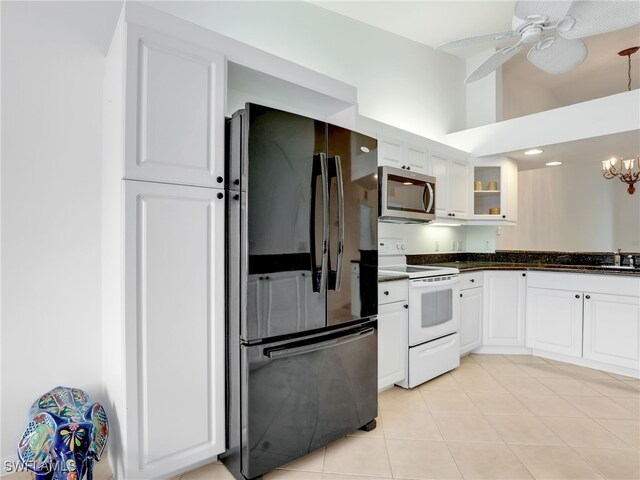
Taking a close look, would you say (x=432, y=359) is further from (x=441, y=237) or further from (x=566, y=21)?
(x=566, y=21)

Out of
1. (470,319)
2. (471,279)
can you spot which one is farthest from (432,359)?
(471,279)

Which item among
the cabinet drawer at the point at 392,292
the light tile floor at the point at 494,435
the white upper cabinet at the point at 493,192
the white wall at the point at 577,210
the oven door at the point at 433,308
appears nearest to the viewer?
the light tile floor at the point at 494,435

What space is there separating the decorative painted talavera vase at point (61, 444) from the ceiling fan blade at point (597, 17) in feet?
9.47

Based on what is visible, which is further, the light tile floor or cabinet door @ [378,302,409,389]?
cabinet door @ [378,302,409,389]

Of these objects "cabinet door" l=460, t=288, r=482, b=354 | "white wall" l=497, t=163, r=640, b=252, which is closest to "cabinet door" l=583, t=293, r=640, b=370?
"cabinet door" l=460, t=288, r=482, b=354

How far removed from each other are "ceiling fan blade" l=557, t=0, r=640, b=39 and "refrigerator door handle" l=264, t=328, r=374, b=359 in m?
1.88

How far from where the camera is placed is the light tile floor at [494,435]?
71.7 inches

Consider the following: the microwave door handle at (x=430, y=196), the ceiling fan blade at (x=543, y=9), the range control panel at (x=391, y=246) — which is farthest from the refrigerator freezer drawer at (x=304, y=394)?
the ceiling fan blade at (x=543, y=9)

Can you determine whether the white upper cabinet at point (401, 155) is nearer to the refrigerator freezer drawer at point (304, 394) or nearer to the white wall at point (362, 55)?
the white wall at point (362, 55)

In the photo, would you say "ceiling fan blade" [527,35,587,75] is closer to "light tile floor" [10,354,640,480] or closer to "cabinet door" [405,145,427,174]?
"cabinet door" [405,145,427,174]

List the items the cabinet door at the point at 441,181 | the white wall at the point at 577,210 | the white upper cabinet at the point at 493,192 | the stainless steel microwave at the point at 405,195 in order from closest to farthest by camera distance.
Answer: the stainless steel microwave at the point at 405,195, the cabinet door at the point at 441,181, the white upper cabinet at the point at 493,192, the white wall at the point at 577,210

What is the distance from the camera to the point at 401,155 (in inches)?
126

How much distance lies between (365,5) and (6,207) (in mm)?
3154

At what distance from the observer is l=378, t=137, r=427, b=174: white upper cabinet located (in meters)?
3.04
